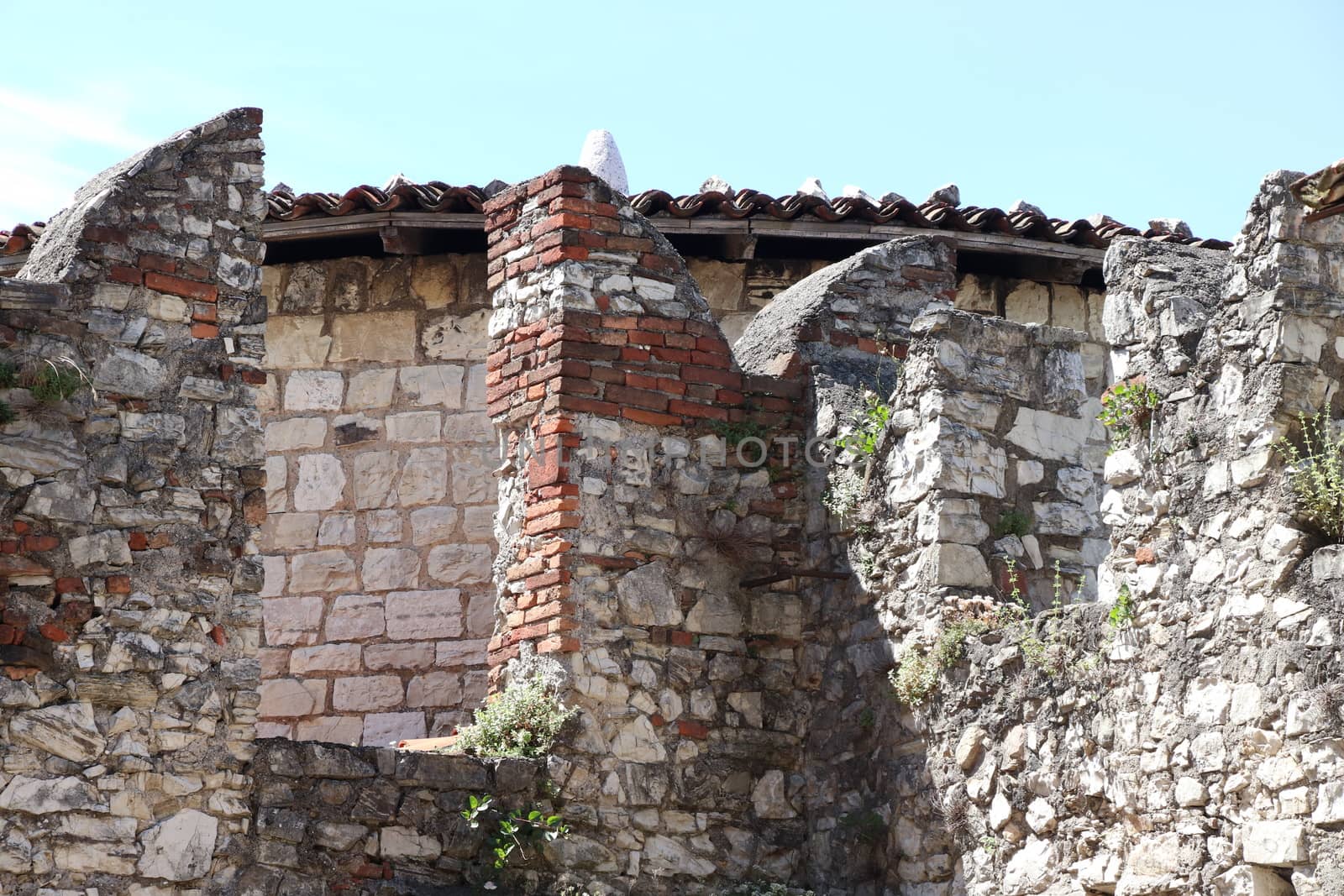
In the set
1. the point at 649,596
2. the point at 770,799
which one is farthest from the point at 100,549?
the point at 770,799

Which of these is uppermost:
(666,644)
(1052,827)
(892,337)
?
(892,337)

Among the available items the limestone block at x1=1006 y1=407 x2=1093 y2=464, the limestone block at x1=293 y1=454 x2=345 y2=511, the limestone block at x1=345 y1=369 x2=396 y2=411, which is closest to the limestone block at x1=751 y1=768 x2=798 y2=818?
the limestone block at x1=1006 y1=407 x2=1093 y2=464

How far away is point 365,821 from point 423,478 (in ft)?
8.43

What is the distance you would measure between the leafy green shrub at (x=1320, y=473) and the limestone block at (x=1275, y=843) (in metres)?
0.82

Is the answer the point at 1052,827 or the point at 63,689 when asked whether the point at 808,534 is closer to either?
the point at 1052,827

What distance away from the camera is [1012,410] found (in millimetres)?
7484

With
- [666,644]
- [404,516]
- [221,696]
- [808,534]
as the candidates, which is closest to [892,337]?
[808,534]

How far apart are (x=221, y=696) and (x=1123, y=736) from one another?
3.16 m

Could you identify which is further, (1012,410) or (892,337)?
(892,337)

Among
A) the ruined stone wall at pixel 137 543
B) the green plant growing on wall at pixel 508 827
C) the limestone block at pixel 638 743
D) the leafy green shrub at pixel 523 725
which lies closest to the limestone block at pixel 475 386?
the ruined stone wall at pixel 137 543

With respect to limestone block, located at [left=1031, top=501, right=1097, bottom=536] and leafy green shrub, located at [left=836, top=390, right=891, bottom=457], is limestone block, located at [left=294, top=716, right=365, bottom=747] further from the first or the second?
limestone block, located at [left=1031, top=501, right=1097, bottom=536]

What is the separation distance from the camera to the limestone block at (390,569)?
9031mm

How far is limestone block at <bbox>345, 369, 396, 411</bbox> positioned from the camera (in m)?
9.28

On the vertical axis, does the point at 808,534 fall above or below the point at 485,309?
below
